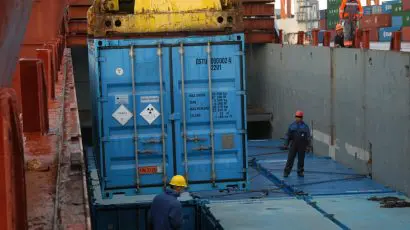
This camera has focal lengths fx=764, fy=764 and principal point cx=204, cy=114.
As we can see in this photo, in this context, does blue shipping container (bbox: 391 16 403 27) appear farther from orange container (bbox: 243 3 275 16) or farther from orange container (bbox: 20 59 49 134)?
orange container (bbox: 20 59 49 134)

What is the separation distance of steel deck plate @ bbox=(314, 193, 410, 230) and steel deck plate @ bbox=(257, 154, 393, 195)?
2.23 feet

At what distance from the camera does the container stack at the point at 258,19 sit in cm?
2659

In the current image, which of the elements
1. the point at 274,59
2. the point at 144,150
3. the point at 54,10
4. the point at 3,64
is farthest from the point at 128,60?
the point at 274,59

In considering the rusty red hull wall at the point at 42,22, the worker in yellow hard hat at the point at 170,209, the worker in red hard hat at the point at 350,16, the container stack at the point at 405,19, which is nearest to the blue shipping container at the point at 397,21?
the container stack at the point at 405,19

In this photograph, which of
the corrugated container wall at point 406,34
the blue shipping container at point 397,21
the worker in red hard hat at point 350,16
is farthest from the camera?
the blue shipping container at point 397,21

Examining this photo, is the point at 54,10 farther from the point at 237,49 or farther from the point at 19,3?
the point at 19,3

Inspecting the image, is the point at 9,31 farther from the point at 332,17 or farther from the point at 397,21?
the point at 332,17

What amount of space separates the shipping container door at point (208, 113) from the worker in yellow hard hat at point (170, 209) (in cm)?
265

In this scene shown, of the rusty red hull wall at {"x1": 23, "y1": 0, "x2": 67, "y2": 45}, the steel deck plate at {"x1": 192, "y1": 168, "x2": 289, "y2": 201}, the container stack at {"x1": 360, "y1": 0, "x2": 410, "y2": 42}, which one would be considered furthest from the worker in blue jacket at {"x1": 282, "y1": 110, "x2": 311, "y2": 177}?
the container stack at {"x1": 360, "y1": 0, "x2": 410, "y2": 42}

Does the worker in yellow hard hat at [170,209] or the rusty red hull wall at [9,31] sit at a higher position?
the rusty red hull wall at [9,31]

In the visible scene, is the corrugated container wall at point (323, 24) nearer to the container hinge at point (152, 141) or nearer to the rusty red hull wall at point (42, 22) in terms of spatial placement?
the rusty red hull wall at point (42, 22)

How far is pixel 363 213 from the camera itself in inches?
481

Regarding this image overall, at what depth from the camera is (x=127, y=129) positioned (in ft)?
38.3

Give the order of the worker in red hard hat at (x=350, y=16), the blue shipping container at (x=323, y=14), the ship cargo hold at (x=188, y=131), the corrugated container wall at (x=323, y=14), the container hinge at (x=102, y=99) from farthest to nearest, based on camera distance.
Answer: the corrugated container wall at (x=323, y=14) → the blue shipping container at (x=323, y=14) → the worker in red hard hat at (x=350, y=16) → the container hinge at (x=102, y=99) → the ship cargo hold at (x=188, y=131)
